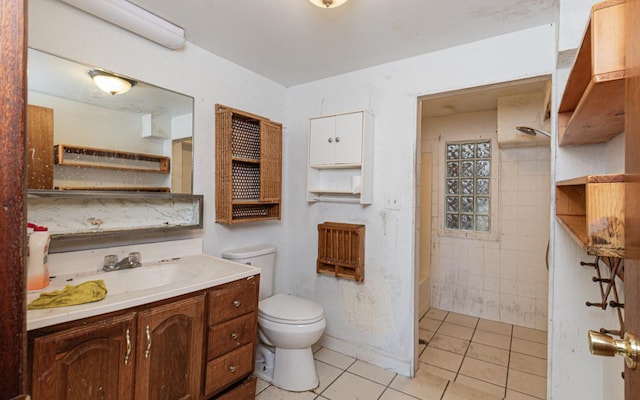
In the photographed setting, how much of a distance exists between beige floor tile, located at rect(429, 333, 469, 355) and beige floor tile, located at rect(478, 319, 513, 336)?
1.43 ft

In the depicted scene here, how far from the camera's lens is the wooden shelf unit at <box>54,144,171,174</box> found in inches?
58.1

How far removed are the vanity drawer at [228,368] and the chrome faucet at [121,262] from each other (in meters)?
0.67

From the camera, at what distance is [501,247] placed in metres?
3.16

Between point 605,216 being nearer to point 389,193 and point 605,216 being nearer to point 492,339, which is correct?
point 389,193

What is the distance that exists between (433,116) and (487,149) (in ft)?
2.31

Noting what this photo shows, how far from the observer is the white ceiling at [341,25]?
5.25 feet

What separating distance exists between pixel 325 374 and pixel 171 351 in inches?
46.8

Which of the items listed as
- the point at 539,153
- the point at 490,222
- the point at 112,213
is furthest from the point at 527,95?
the point at 112,213

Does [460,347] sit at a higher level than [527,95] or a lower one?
lower

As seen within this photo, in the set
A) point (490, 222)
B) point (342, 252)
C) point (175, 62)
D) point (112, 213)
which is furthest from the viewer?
point (490, 222)

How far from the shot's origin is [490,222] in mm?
3234

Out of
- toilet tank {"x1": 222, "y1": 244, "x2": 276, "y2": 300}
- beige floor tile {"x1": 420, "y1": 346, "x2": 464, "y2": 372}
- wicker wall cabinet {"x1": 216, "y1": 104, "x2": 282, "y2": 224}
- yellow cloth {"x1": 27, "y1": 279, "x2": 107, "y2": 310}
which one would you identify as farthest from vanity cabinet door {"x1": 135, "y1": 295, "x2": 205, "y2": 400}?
beige floor tile {"x1": 420, "y1": 346, "x2": 464, "y2": 372}

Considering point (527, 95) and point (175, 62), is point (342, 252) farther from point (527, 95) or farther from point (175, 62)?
point (527, 95)

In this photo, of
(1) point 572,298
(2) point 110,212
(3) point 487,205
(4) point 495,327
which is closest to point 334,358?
(1) point 572,298
